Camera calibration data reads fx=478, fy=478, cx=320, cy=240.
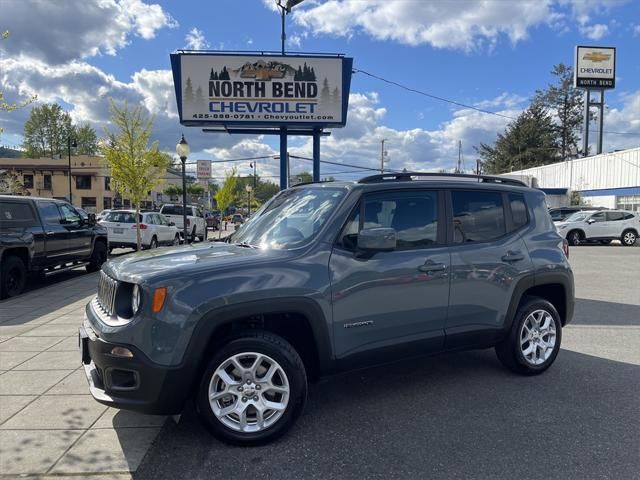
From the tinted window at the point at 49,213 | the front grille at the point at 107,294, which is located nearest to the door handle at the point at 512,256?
the front grille at the point at 107,294

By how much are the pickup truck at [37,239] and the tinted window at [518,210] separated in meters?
8.30

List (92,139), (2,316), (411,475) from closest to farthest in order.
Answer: (411,475) → (2,316) → (92,139)

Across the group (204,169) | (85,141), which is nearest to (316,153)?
(204,169)

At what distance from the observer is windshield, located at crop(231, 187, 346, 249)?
370cm

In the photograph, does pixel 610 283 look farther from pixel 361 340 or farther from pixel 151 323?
pixel 151 323

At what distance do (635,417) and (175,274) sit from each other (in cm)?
364

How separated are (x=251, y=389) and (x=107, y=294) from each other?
128cm

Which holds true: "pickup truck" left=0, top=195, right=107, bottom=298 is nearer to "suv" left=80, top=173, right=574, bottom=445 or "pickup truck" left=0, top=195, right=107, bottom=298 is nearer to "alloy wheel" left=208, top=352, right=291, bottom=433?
"suv" left=80, top=173, right=574, bottom=445

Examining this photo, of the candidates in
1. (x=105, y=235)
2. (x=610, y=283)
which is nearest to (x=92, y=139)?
(x=105, y=235)

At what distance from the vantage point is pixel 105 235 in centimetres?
1258

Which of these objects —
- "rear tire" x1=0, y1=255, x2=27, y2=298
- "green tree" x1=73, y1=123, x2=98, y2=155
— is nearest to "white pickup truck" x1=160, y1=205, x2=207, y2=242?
"rear tire" x1=0, y1=255, x2=27, y2=298

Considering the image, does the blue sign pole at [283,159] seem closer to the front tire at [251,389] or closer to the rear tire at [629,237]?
the front tire at [251,389]

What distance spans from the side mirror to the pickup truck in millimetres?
7625

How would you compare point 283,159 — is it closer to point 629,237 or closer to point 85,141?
point 629,237
